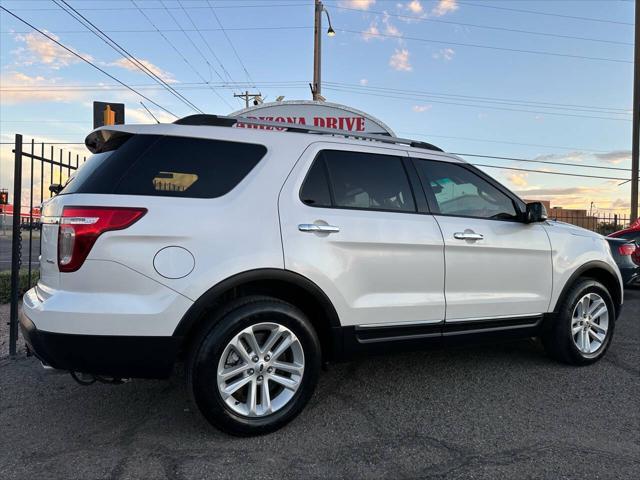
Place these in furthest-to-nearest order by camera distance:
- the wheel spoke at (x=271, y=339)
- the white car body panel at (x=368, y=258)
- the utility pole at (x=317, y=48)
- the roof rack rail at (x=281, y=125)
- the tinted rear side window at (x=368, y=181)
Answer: the utility pole at (x=317, y=48) → the tinted rear side window at (x=368, y=181) → the roof rack rail at (x=281, y=125) → the white car body panel at (x=368, y=258) → the wheel spoke at (x=271, y=339)

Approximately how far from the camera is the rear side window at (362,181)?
10.8 feet

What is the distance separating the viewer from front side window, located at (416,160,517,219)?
12.4 feet

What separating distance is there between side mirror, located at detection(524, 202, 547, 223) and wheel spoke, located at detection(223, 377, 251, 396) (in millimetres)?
2614

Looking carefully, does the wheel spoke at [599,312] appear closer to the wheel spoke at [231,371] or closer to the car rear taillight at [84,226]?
the wheel spoke at [231,371]

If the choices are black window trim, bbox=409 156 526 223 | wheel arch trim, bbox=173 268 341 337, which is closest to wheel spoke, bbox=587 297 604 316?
black window trim, bbox=409 156 526 223

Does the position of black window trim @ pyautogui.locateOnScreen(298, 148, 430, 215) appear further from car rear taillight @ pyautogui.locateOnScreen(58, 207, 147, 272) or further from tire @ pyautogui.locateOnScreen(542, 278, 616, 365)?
tire @ pyautogui.locateOnScreen(542, 278, 616, 365)

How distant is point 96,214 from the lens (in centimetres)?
262

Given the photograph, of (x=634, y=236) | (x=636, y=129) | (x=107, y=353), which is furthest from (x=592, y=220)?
(x=107, y=353)

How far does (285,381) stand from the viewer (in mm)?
3021

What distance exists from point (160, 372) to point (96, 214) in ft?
3.13

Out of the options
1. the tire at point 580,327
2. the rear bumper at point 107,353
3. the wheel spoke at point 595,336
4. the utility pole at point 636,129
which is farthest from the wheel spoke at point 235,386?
the utility pole at point 636,129

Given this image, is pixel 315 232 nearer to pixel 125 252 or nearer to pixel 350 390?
pixel 125 252

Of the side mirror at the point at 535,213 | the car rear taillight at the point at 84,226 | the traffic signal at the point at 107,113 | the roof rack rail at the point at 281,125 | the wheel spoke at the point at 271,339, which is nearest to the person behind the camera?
the car rear taillight at the point at 84,226

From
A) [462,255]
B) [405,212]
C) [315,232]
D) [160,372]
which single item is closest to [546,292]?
[462,255]
